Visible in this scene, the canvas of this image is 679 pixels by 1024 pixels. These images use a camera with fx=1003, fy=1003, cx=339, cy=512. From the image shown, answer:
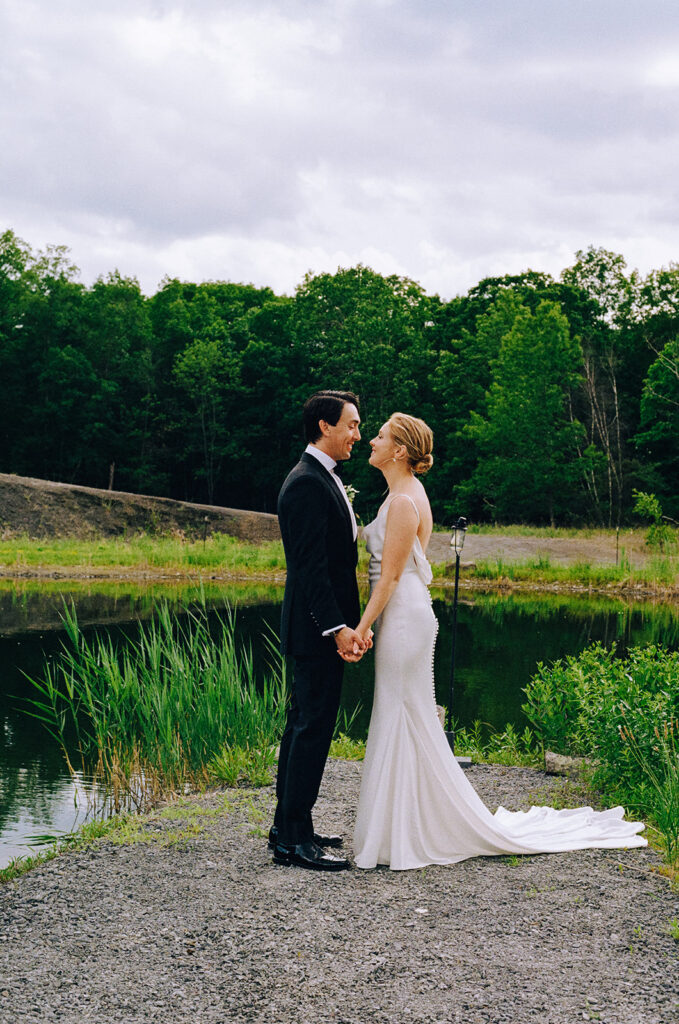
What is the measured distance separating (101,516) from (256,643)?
627 inches

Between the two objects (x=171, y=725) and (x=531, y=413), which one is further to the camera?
(x=531, y=413)

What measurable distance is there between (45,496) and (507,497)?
15.8m

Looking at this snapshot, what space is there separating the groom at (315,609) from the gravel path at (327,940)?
0.29 meters

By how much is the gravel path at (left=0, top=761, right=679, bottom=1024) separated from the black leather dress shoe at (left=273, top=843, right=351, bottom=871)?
59mm

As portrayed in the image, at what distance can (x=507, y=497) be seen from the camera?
35.1m

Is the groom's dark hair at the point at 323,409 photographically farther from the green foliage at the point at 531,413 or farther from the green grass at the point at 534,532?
the green foliage at the point at 531,413

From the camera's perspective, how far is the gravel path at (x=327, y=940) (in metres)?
3.28

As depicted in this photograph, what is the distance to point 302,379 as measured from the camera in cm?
4566

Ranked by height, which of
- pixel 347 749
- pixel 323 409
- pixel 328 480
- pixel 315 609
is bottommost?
pixel 347 749

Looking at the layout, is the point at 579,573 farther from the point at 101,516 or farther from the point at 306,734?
the point at 306,734

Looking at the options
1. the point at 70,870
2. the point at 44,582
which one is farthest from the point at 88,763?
the point at 44,582

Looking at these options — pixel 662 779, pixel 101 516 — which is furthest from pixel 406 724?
pixel 101 516

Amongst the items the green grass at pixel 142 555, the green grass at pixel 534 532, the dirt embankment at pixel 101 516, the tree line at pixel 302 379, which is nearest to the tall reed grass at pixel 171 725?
the green grass at pixel 142 555

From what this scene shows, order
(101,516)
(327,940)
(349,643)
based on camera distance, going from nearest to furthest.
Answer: (327,940), (349,643), (101,516)
